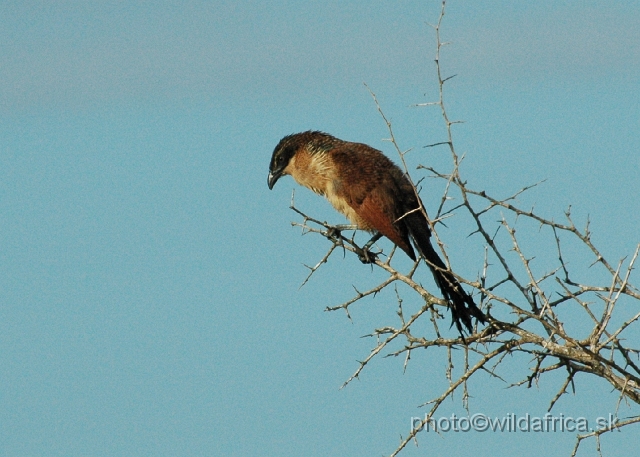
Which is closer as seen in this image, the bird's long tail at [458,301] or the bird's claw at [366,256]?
the bird's long tail at [458,301]

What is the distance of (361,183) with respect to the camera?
234 inches

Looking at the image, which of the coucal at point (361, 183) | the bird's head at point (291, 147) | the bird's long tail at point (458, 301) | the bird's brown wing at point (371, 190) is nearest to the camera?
the bird's long tail at point (458, 301)

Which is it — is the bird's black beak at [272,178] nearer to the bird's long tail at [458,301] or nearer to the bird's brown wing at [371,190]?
the bird's brown wing at [371,190]

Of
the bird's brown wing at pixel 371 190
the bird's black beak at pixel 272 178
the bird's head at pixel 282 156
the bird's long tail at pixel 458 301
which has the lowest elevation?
the bird's long tail at pixel 458 301

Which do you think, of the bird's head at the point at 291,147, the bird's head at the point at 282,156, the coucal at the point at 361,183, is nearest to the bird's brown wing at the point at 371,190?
the coucal at the point at 361,183

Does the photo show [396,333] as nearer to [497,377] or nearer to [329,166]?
[497,377]

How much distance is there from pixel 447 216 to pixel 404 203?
6.78ft

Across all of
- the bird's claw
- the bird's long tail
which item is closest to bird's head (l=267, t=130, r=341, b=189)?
the bird's claw

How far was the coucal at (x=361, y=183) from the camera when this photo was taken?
536 centimetres

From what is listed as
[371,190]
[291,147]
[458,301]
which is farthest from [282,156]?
[458,301]

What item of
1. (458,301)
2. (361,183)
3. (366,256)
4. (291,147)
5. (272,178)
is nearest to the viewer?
(458,301)

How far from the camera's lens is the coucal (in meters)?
5.36

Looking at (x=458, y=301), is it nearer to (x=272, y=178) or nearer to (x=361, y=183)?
(x=361, y=183)

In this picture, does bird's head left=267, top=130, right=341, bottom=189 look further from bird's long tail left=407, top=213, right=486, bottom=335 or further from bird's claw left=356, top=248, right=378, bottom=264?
bird's long tail left=407, top=213, right=486, bottom=335
